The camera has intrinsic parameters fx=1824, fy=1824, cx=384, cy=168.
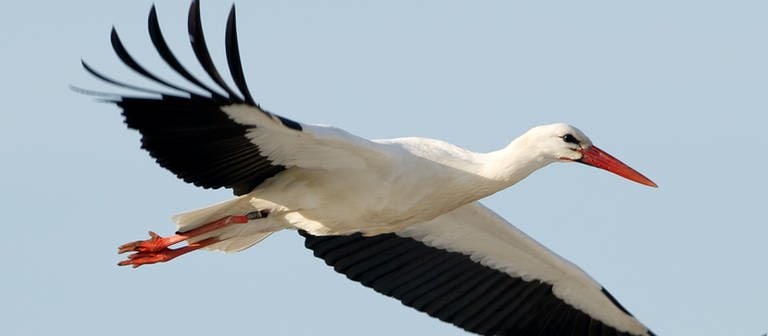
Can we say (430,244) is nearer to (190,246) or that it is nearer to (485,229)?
(485,229)

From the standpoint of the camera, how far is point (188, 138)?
1306cm

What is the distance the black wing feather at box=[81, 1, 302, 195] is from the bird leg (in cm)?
67

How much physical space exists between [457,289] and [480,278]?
23cm

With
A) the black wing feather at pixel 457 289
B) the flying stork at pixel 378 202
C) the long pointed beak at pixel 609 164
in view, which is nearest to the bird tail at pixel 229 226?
the flying stork at pixel 378 202

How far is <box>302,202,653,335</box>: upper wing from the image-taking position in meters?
15.9

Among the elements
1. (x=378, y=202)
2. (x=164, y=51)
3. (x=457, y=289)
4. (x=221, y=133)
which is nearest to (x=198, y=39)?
(x=164, y=51)

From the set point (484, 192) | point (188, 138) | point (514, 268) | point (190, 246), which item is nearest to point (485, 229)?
point (514, 268)

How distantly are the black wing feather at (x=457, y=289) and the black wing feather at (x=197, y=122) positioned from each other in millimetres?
2220

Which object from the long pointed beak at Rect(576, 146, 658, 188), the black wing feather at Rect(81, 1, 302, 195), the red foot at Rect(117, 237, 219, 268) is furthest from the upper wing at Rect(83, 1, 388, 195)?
the long pointed beak at Rect(576, 146, 658, 188)

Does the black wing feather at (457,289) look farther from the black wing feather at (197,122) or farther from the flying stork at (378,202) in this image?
the black wing feather at (197,122)

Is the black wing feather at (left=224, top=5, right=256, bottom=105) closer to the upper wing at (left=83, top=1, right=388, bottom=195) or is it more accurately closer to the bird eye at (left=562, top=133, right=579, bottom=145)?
the upper wing at (left=83, top=1, right=388, bottom=195)

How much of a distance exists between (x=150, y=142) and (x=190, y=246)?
1.95m

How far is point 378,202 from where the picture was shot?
1398cm

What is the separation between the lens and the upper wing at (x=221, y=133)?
1218 cm
